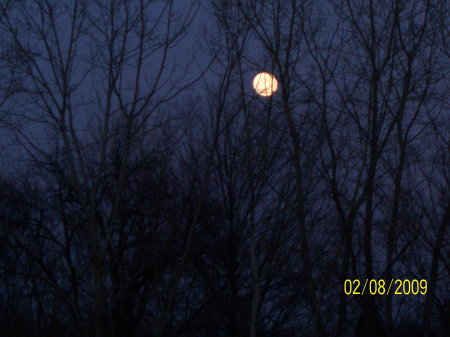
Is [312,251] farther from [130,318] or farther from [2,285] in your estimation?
[2,285]

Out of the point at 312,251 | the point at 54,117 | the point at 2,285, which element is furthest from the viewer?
the point at 2,285

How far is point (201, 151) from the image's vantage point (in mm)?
13820

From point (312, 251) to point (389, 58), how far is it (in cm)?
308

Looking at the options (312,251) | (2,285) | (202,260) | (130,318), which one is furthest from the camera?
(2,285)

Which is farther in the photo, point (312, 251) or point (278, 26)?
point (312, 251)

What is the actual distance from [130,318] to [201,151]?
426cm

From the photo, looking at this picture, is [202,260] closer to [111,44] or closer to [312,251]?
[312,251]

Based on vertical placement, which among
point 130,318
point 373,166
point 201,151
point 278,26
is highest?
point 201,151

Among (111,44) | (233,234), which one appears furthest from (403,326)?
(111,44)

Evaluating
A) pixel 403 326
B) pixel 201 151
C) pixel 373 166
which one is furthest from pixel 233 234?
pixel 373 166

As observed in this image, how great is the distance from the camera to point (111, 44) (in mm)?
6184

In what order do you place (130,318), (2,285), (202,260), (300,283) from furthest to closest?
(2,285) → (202,260) → (300,283) → (130,318)

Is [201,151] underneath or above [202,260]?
above

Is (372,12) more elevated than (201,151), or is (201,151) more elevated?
(201,151)
